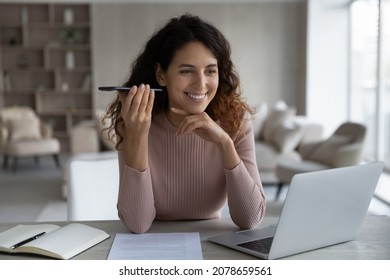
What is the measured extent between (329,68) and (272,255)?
246 inches

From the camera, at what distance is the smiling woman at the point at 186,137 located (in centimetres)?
125

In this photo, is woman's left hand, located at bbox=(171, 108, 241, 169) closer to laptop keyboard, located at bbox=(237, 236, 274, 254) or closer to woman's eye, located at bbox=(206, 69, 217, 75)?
woman's eye, located at bbox=(206, 69, 217, 75)

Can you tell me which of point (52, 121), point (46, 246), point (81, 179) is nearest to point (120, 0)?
point (52, 121)

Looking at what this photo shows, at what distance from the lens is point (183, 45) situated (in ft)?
4.57

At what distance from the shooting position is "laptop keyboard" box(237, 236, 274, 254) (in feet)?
3.48

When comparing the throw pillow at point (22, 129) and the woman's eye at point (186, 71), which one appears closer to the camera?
the woman's eye at point (186, 71)

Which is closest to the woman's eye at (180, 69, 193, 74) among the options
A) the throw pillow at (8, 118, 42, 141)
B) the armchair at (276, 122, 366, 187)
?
the armchair at (276, 122, 366, 187)

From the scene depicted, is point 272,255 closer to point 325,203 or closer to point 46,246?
point 325,203

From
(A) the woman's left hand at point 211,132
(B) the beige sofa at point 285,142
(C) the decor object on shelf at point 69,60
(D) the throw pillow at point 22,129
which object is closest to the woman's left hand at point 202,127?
(A) the woman's left hand at point 211,132

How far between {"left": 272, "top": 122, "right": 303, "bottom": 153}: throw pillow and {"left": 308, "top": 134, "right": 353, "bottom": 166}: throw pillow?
1.08 ft

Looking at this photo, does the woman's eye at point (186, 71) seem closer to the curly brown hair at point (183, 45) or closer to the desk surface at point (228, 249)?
the curly brown hair at point (183, 45)

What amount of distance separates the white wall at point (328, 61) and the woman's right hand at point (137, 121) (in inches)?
232

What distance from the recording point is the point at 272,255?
1009 millimetres
